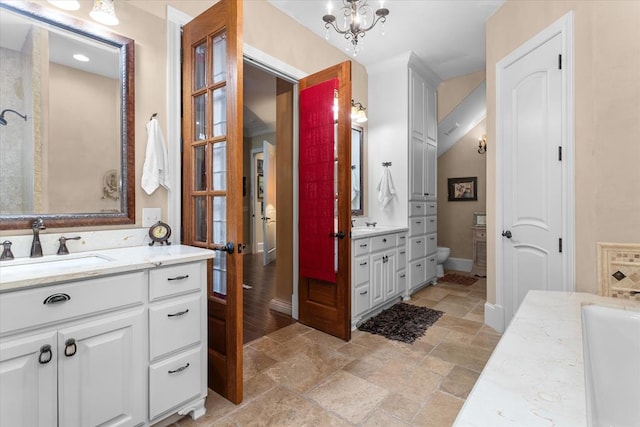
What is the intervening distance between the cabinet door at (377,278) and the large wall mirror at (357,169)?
32.1 inches

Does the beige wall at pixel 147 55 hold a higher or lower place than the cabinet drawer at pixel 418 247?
higher

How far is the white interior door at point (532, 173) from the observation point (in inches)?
87.0

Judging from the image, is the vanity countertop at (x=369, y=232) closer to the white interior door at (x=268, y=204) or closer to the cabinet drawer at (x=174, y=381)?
the cabinet drawer at (x=174, y=381)

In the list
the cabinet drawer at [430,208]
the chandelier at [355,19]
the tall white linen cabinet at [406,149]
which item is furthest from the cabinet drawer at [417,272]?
the chandelier at [355,19]

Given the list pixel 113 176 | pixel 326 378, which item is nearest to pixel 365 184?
pixel 326 378

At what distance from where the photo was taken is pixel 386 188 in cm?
387

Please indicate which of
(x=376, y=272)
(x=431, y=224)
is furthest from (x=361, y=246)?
(x=431, y=224)

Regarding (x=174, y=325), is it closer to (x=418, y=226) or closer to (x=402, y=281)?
(x=402, y=281)

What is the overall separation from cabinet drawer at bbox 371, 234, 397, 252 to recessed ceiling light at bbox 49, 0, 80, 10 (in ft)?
8.92

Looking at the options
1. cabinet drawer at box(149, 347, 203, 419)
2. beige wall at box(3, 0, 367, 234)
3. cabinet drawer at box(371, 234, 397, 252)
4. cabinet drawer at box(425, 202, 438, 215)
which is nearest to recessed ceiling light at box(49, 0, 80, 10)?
beige wall at box(3, 0, 367, 234)

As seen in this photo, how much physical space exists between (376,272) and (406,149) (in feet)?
5.35

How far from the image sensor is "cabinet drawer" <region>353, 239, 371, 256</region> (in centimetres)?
286

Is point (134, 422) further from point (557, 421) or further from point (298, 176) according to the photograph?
point (298, 176)

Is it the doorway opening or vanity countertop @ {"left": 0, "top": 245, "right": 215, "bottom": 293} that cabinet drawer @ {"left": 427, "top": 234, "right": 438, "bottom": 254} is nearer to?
the doorway opening
